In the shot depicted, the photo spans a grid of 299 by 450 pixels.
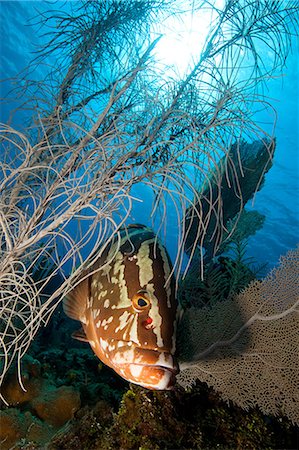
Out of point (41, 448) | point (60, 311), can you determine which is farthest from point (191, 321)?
point (60, 311)

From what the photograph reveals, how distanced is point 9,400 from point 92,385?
1.14m

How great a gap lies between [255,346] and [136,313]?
1226 mm

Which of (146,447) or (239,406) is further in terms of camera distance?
(239,406)

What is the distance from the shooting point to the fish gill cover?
2.00 metres

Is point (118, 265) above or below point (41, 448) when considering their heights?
above

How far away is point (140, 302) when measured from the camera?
2.35m

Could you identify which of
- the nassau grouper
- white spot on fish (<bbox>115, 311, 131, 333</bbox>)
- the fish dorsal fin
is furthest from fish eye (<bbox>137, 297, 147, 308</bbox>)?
the fish dorsal fin

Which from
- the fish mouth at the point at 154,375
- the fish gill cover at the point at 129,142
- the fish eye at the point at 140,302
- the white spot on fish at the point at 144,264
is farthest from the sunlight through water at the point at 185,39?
the fish mouth at the point at 154,375

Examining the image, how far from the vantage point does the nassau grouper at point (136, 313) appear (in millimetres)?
2176

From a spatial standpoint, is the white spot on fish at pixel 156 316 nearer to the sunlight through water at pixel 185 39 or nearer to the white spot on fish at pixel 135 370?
the white spot on fish at pixel 135 370

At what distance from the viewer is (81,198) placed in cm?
194

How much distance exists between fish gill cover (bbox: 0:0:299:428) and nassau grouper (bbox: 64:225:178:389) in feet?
0.66

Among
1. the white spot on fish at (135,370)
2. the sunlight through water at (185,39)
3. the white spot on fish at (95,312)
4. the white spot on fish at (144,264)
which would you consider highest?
the sunlight through water at (185,39)

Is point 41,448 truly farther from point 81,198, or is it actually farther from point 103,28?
point 103,28
